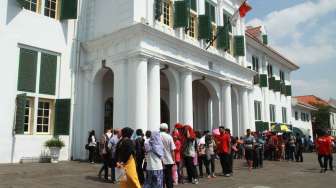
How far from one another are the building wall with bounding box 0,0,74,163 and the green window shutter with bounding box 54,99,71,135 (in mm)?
496

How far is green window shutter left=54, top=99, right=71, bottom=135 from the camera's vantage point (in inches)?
600

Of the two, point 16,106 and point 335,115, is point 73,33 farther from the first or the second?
point 335,115

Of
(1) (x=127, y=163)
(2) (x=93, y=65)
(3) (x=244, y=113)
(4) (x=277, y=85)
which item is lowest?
(1) (x=127, y=163)

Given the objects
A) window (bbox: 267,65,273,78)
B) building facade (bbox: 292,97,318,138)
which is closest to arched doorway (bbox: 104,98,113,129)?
window (bbox: 267,65,273,78)

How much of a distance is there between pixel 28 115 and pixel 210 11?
12.1 metres

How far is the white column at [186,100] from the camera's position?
17391 mm

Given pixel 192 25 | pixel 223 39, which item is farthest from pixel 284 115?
pixel 192 25

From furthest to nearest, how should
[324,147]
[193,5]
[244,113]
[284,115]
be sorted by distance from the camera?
[284,115], [244,113], [193,5], [324,147]

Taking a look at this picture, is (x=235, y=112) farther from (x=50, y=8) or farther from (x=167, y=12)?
(x=50, y=8)

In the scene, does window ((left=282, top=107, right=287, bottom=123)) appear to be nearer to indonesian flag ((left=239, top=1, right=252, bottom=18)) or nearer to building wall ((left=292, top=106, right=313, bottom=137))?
building wall ((left=292, top=106, right=313, bottom=137))

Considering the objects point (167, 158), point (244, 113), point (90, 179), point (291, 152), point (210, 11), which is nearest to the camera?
point (167, 158)

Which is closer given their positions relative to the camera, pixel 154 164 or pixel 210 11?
pixel 154 164

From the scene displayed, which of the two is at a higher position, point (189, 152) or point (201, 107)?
point (201, 107)

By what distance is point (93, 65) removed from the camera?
1688 centimetres
